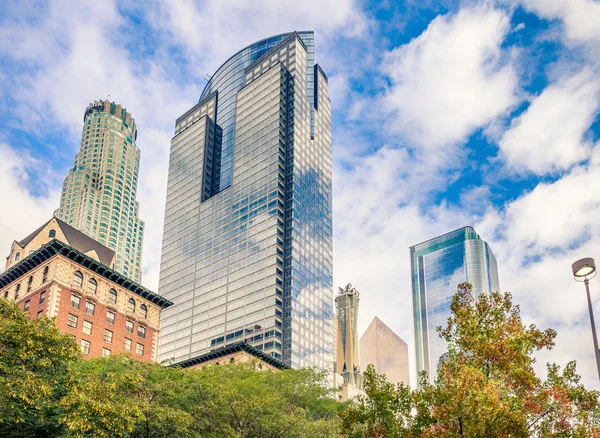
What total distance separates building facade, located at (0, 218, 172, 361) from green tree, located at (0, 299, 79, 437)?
3734 centimetres

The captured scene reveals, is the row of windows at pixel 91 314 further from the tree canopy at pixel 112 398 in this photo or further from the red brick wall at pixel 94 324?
the tree canopy at pixel 112 398

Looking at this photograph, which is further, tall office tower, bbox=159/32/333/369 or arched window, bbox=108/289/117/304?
tall office tower, bbox=159/32/333/369

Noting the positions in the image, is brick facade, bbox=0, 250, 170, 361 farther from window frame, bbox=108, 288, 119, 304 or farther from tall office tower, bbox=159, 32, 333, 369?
tall office tower, bbox=159, 32, 333, 369

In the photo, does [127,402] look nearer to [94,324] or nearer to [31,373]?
[31,373]

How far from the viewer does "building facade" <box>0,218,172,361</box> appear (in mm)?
69062

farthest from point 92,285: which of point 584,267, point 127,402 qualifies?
point 584,267

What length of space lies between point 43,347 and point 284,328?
Result: 127078 mm

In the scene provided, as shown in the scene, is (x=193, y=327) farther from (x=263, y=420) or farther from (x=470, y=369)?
(x=470, y=369)

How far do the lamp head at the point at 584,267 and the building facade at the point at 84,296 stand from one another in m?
57.2

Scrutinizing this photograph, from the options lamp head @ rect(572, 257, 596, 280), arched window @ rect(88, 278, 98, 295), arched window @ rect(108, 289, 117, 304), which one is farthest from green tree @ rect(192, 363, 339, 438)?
arched window @ rect(108, 289, 117, 304)

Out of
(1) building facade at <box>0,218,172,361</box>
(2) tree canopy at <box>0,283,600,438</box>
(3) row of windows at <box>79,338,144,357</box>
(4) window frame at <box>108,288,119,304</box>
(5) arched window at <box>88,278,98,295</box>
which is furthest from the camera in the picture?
(4) window frame at <box>108,288,119,304</box>

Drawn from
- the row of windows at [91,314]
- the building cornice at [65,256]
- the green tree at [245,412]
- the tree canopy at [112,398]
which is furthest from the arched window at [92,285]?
the green tree at [245,412]

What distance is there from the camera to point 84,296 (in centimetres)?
7150

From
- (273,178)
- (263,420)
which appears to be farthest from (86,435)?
(273,178)
